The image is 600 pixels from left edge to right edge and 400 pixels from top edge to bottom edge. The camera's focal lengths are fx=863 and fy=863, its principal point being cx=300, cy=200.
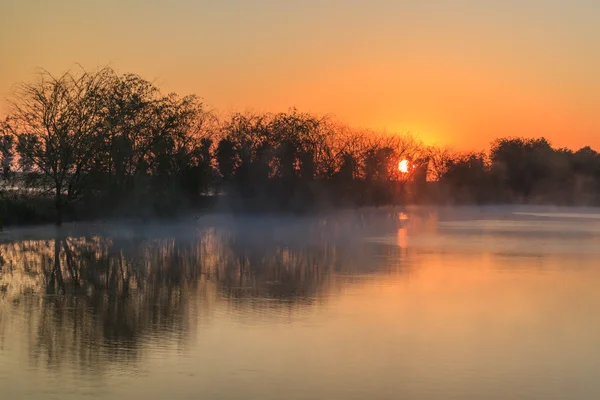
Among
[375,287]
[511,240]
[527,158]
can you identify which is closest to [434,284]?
[375,287]

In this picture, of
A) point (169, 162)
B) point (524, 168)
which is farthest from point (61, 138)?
point (524, 168)

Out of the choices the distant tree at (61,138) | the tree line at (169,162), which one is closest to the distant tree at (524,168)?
the tree line at (169,162)

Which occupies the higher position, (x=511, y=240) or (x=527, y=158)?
(x=527, y=158)

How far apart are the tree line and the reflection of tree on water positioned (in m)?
8.87

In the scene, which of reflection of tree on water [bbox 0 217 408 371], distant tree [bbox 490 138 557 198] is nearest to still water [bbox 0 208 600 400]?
reflection of tree on water [bbox 0 217 408 371]

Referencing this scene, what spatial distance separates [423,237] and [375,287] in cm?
1779

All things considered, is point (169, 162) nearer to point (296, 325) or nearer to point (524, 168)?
point (296, 325)

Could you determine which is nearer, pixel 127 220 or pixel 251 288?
pixel 251 288

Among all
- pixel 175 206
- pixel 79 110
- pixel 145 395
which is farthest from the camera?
pixel 175 206

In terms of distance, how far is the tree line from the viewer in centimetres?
3775

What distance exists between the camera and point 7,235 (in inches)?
1204

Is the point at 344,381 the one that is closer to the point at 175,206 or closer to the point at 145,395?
the point at 145,395

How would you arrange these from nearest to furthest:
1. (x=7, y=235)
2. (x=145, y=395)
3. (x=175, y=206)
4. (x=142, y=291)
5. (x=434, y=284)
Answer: (x=145, y=395)
(x=142, y=291)
(x=434, y=284)
(x=7, y=235)
(x=175, y=206)

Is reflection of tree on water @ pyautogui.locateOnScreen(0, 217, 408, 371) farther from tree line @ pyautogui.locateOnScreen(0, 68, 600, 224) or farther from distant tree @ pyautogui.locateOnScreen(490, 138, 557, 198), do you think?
distant tree @ pyautogui.locateOnScreen(490, 138, 557, 198)
